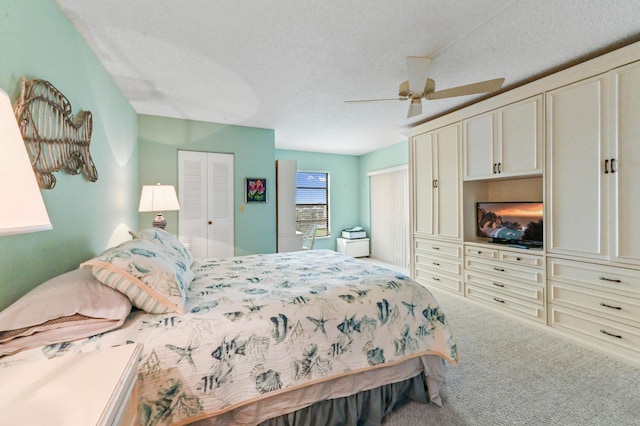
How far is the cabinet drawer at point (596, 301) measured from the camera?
2180 mm

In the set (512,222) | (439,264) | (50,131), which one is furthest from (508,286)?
(50,131)

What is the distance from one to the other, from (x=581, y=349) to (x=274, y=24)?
3.63m

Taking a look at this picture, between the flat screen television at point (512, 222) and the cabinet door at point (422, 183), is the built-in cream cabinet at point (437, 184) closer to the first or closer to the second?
the cabinet door at point (422, 183)

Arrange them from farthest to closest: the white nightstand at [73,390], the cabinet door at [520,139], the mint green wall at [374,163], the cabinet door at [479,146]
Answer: the mint green wall at [374,163]
the cabinet door at [479,146]
the cabinet door at [520,139]
the white nightstand at [73,390]

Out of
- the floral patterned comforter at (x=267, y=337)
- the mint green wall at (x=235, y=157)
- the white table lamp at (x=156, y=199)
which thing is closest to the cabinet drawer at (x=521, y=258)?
the floral patterned comforter at (x=267, y=337)

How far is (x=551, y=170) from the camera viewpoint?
8.81 feet

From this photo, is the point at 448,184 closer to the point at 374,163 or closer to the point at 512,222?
the point at 512,222

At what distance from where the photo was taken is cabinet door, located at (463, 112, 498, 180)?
3230mm

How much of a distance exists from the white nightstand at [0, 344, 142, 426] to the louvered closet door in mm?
3349

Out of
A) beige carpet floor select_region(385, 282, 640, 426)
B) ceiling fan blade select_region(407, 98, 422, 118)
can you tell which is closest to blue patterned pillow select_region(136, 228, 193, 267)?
beige carpet floor select_region(385, 282, 640, 426)

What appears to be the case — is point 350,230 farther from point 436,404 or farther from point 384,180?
point 436,404

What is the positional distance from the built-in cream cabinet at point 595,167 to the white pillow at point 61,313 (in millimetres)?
3454

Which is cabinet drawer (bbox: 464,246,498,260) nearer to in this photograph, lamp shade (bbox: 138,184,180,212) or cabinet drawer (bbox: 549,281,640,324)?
cabinet drawer (bbox: 549,281,640,324)

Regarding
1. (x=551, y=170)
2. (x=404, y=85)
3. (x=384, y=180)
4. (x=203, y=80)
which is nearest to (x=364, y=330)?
(x=404, y=85)
